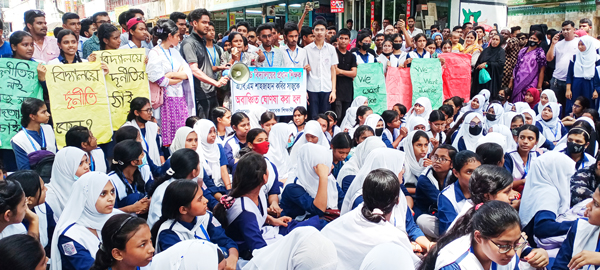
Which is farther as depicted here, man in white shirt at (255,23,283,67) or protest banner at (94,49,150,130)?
man in white shirt at (255,23,283,67)

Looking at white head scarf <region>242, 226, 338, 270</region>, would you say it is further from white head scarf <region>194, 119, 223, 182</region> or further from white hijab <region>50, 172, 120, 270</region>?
white head scarf <region>194, 119, 223, 182</region>

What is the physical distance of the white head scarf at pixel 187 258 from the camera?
2168mm

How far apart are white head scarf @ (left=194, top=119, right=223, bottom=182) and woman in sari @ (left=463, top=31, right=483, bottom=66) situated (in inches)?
252

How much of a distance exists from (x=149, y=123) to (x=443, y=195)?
3357 millimetres

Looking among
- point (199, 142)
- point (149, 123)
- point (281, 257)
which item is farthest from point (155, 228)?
point (149, 123)

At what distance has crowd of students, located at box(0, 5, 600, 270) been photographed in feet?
7.86

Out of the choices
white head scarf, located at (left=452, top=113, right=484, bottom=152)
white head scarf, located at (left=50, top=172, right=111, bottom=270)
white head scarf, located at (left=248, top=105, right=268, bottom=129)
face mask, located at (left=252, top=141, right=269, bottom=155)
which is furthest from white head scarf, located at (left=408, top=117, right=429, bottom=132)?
white head scarf, located at (left=50, top=172, right=111, bottom=270)

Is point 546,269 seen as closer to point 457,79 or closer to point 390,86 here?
point 390,86

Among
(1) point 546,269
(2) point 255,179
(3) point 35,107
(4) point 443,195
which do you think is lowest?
(1) point 546,269

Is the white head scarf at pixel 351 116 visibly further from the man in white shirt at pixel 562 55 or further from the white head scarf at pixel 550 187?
the man in white shirt at pixel 562 55

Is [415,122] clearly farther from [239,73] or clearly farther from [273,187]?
[273,187]

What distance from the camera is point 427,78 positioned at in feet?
27.6

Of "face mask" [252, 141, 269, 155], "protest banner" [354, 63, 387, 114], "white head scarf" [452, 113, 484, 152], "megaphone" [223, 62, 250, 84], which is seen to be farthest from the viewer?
"protest banner" [354, 63, 387, 114]

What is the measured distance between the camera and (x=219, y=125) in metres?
5.68
